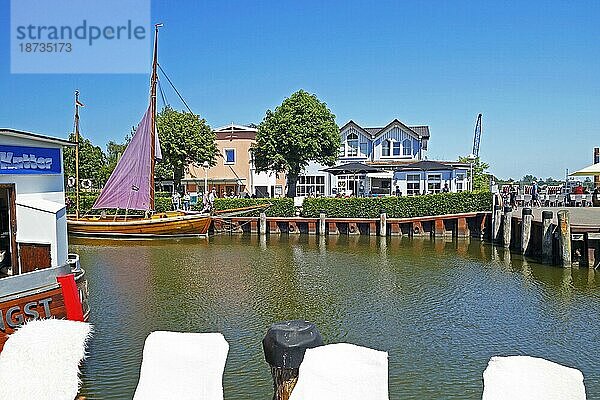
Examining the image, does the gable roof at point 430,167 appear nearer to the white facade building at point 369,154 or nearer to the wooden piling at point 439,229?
the white facade building at point 369,154

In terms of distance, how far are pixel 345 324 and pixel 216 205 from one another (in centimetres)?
A: 2348

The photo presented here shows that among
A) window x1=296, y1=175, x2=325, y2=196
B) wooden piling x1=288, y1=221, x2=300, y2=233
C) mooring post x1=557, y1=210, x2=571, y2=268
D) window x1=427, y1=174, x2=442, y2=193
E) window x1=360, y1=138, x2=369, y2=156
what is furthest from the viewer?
window x1=360, y1=138, x2=369, y2=156

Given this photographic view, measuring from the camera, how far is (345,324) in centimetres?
1257

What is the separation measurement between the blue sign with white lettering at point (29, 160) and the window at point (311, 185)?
117 feet

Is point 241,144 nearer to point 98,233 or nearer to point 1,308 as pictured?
point 98,233

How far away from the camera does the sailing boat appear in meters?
29.1

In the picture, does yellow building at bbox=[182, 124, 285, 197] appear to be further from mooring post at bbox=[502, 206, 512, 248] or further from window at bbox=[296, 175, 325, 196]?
mooring post at bbox=[502, 206, 512, 248]

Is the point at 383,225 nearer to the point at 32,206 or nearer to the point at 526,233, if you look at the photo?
the point at 526,233

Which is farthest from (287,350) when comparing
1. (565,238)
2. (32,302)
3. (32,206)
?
(565,238)

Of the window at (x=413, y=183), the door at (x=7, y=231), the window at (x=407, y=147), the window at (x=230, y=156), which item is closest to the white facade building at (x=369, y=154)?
the window at (x=407, y=147)

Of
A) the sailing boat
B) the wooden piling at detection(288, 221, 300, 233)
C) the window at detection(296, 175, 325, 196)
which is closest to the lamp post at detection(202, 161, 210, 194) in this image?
the window at detection(296, 175, 325, 196)

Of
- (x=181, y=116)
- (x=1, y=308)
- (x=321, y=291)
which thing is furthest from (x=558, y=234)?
(x=181, y=116)

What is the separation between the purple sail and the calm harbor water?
5108mm

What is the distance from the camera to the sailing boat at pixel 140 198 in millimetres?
29125
